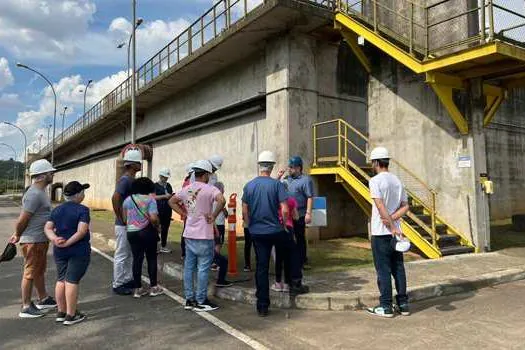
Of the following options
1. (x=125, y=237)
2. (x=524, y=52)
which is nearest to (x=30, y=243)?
(x=125, y=237)

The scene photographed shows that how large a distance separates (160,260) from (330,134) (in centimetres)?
594

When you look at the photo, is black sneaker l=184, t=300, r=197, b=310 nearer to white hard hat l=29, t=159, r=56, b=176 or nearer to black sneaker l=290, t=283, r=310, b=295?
black sneaker l=290, t=283, r=310, b=295

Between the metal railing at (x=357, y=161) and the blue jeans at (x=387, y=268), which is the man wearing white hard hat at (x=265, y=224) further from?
the metal railing at (x=357, y=161)

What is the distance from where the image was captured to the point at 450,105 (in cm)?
935

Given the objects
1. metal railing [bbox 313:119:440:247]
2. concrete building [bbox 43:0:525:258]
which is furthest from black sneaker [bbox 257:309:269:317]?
concrete building [bbox 43:0:525:258]

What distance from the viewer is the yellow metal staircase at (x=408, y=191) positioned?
8.97 meters

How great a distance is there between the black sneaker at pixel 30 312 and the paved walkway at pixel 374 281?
222 cm

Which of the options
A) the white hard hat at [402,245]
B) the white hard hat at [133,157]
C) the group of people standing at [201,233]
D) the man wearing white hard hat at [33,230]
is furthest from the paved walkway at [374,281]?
the man wearing white hard hat at [33,230]

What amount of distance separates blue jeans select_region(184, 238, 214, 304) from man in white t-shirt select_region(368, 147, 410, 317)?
1982mm

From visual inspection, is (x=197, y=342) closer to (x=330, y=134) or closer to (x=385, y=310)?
(x=385, y=310)

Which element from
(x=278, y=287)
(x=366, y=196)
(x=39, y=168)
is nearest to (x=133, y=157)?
(x=39, y=168)

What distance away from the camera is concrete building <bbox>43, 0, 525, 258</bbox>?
388 inches

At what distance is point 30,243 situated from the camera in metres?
5.38

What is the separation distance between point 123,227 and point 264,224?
2377mm
